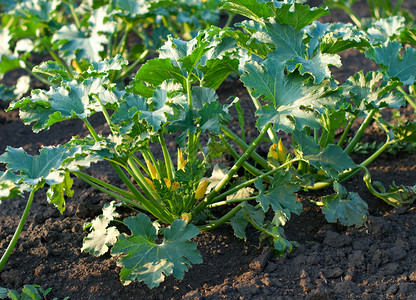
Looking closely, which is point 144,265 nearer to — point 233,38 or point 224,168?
point 224,168

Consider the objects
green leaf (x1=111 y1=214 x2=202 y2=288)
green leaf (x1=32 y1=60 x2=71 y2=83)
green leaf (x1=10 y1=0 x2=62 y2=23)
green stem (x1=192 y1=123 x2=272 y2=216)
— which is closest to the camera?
green leaf (x1=111 y1=214 x2=202 y2=288)

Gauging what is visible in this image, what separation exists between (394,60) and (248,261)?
1.53m

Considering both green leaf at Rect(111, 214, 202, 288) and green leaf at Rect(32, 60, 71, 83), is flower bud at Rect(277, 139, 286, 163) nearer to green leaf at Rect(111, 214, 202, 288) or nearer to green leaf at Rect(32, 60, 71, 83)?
green leaf at Rect(111, 214, 202, 288)

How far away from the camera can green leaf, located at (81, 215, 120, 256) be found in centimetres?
275

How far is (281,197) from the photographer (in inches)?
104

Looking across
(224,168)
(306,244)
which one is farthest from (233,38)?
(306,244)

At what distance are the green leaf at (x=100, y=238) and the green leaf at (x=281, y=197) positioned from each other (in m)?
0.85

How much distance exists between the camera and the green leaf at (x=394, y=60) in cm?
298

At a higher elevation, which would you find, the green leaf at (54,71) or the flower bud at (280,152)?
the green leaf at (54,71)

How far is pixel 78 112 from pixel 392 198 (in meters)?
1.99

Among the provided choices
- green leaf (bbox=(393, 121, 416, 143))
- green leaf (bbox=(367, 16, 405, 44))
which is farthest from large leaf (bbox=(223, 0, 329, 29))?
green leaf (bbox=(367, 16, 405, 44))

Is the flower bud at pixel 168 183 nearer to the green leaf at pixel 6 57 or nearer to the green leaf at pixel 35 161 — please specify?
the green leaf at pixel 35 161

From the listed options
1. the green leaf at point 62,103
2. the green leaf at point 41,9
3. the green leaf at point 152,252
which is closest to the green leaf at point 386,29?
the green leaf at point 62,103

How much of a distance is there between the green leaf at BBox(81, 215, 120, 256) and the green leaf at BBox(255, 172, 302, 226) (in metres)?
0.85
